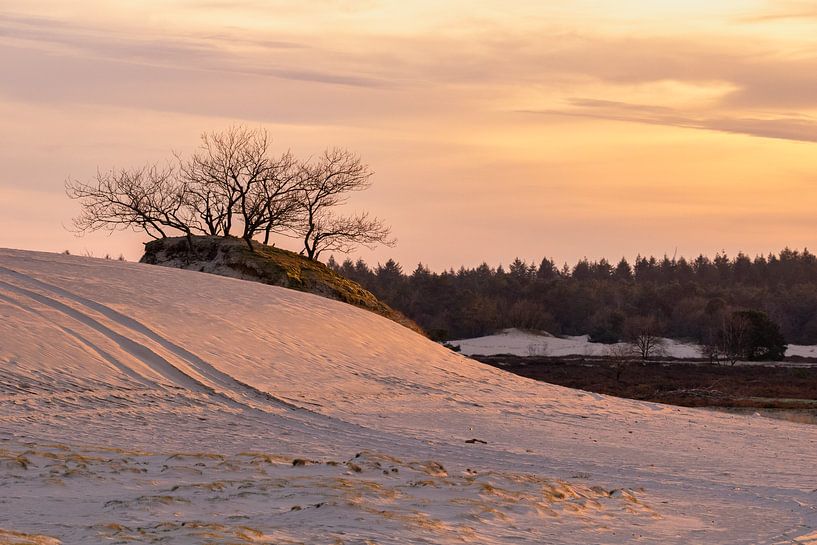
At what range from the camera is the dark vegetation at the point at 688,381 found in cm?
4319

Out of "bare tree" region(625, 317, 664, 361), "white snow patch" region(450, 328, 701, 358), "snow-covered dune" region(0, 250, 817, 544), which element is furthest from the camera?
"white snow patch" region(450, 328, 701, 358)

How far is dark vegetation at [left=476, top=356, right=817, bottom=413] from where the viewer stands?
142ft

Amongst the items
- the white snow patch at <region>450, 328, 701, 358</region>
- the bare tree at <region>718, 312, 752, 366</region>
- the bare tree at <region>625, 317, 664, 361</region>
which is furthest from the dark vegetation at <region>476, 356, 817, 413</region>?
the white snow patch at <region>450, 328, 701, 358</region>

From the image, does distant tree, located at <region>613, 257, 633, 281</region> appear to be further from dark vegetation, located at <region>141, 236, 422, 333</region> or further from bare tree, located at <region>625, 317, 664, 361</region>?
dark vegetation, located at <region>141, 236, 422, 333</region>

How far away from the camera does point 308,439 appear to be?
684 inches

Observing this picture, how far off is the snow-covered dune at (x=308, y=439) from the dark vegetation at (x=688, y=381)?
1580 cm

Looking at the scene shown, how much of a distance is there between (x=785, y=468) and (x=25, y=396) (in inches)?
495

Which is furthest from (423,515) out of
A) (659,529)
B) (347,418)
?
(347,418)

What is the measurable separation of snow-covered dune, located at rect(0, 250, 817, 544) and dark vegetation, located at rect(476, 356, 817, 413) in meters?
15.8

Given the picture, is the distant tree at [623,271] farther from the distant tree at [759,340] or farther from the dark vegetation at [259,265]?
the dark vegetation at [259,265]

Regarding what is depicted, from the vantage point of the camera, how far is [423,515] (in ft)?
36.3

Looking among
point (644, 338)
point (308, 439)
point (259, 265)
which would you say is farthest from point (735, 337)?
point (308, 439)

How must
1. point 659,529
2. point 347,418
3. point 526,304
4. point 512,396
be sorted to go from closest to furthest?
point 659,529 → point 347,418 → point 512,396 → point 526,304

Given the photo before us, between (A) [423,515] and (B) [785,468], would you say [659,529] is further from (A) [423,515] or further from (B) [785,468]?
(B) [785,468]
